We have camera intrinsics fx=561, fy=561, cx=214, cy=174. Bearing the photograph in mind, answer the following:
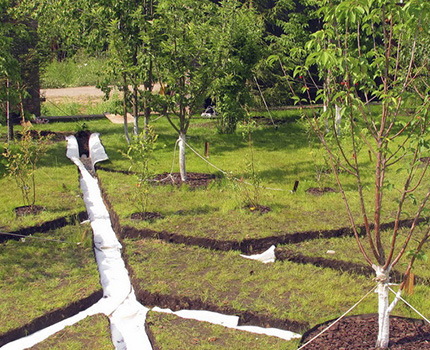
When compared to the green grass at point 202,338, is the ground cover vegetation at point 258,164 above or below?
above

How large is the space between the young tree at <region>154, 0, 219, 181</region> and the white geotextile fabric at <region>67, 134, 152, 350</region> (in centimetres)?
185

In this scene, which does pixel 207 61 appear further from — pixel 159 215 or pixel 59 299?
pixel 59 299

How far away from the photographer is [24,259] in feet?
23.4

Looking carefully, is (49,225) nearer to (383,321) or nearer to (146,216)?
(146,216)

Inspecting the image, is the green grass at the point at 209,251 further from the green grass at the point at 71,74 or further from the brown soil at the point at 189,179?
the green grass at the point at 71,74

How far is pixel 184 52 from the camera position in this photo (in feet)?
32.4

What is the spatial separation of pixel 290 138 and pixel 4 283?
9.66 meters

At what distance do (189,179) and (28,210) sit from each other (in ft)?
9.90

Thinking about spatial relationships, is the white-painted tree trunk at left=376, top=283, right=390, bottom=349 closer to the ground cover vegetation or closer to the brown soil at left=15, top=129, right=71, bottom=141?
the ground cover vegetation

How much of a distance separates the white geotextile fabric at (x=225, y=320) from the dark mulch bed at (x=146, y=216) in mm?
2460

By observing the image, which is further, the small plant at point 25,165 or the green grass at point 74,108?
the green grass at point 74,108

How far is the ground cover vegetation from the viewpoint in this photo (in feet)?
15.1

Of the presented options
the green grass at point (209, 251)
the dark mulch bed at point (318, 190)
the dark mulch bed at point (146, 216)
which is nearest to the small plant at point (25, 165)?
the green grass at point (209, 251)

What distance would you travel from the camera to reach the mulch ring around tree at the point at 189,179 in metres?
10.1
